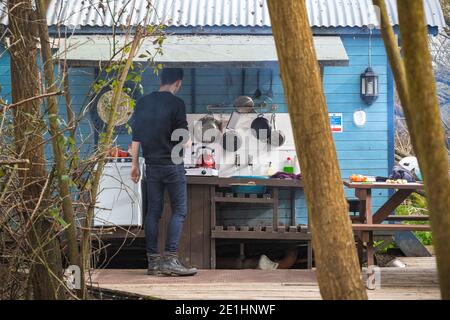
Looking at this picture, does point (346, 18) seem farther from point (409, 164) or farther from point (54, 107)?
point (54, 107)

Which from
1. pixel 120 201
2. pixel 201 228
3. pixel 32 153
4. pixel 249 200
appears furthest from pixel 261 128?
pixel 32 153

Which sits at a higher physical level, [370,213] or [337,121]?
[337,121]

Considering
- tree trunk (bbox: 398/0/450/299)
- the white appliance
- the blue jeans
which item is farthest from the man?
tree trunk (bbox: 398/0/450/299)

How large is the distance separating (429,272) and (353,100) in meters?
2.65

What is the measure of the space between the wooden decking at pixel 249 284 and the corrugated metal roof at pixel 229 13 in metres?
3.18

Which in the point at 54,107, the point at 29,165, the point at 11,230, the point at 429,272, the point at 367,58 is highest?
the point at 367,58

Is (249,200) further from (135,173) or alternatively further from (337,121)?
(135,173)

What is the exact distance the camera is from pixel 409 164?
11031 millimetres

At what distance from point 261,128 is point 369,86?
4.68ft

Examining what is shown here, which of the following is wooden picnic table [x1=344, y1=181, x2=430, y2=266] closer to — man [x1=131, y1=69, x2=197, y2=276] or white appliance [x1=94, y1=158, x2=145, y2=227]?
man [x1=131, y1=69, x2=197, y2=276]

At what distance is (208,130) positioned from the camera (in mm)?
10906

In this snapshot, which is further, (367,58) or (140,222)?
(367,58)
